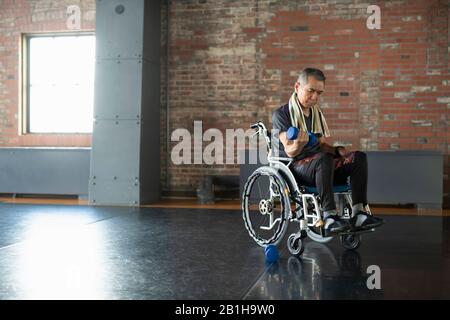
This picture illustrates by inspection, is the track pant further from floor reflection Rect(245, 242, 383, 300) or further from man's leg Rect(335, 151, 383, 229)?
floor reflection Rect(245, 242, 383, 300)

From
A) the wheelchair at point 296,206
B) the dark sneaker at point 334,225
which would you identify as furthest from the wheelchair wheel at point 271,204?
the dark sneaker at point 334,225

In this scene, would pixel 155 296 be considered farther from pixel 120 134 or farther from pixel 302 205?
pixel 120 134

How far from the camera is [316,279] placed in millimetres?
2836

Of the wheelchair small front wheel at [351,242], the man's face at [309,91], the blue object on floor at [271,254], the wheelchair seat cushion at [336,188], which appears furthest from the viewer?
the wheelchair small front wheel at [351,242]

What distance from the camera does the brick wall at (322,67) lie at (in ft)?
21.8

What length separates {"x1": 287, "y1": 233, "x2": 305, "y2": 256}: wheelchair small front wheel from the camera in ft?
11.2

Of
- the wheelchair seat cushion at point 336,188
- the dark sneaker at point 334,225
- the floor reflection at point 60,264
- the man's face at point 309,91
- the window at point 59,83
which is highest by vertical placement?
the window at point 59,83

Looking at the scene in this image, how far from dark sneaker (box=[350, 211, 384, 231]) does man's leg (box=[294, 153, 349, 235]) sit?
0.46 ft

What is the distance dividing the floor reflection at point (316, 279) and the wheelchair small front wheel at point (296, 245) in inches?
1.9

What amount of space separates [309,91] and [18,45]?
18.7 ft

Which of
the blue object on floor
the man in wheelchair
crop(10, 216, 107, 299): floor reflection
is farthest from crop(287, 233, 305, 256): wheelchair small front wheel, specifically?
crop(10, 216, 107, 299): floor reflection

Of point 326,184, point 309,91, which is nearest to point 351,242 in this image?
point 326,184

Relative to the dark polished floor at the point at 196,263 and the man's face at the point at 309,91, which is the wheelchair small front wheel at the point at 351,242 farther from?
the man's face at the point at 309,91
